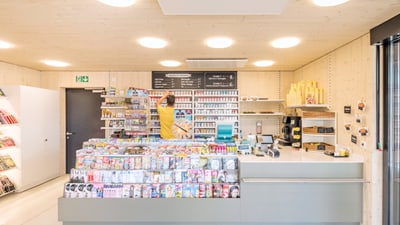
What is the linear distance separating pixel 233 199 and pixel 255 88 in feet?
12.9

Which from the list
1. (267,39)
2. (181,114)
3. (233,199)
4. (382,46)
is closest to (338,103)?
(382,46)

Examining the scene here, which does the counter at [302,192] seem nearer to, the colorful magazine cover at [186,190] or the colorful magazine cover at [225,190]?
the colorful magazine cover at [225,190]

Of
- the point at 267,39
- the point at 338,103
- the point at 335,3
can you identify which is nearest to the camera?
the point at 335,3

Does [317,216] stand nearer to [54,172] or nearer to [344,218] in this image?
[344,218]

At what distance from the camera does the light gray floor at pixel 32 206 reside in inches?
155

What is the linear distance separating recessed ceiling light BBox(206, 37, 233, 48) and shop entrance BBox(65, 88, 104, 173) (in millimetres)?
4178

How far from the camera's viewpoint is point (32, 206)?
14.8ft

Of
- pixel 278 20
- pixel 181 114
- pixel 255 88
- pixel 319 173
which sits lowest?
pixel 319 173

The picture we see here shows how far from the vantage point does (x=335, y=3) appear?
2457mm

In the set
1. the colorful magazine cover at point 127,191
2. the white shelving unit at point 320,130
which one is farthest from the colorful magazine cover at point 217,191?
the white shelving unit at point 320,130

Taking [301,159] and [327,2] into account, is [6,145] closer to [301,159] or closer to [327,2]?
[301,159]

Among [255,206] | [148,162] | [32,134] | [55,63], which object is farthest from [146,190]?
[55,63]

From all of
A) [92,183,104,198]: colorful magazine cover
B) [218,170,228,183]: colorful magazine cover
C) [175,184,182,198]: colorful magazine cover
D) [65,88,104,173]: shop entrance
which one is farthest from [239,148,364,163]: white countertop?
[65,88,104,173]: shop entrance

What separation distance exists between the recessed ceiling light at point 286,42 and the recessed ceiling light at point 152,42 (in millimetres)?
1724
